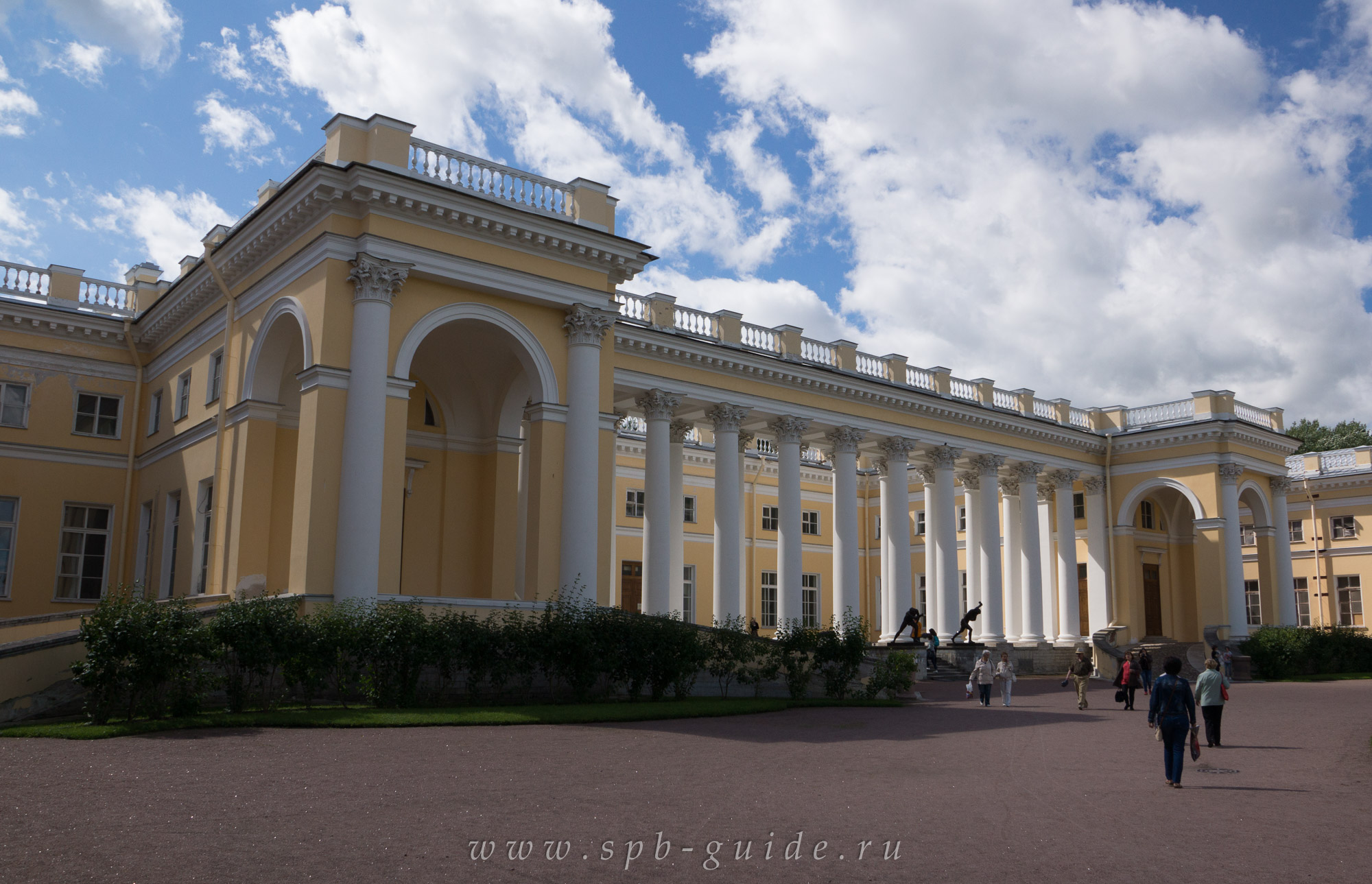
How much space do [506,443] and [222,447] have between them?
526 centimetres

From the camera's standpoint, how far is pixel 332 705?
14.2m

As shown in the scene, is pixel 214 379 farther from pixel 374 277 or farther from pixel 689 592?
pixel 689 592

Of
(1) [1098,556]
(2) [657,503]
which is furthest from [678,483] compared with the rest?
(1) [1098,556]

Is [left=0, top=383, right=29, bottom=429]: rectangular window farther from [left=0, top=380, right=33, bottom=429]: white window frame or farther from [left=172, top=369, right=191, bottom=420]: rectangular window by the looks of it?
[left=172, top=369, right=191, bottom=420]: rectangular window

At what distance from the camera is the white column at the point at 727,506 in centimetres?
2552

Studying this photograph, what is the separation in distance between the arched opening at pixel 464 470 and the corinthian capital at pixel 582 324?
1.72 meters

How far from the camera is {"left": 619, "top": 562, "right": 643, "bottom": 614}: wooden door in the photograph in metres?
34.2

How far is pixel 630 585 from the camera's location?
3472 cm

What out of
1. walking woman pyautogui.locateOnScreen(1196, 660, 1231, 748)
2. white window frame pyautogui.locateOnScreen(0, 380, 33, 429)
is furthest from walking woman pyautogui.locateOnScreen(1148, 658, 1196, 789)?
white window frame pyautogui.locateOnScreen(0, 380, 33, 429)

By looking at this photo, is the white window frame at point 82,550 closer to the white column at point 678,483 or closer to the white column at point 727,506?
the white column at point 678,483

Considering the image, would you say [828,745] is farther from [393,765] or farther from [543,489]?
[543,489]

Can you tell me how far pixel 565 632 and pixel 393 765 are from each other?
236 inches

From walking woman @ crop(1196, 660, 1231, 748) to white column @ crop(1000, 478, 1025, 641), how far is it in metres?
20.5

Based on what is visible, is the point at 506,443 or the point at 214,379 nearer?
the point at 214,379
